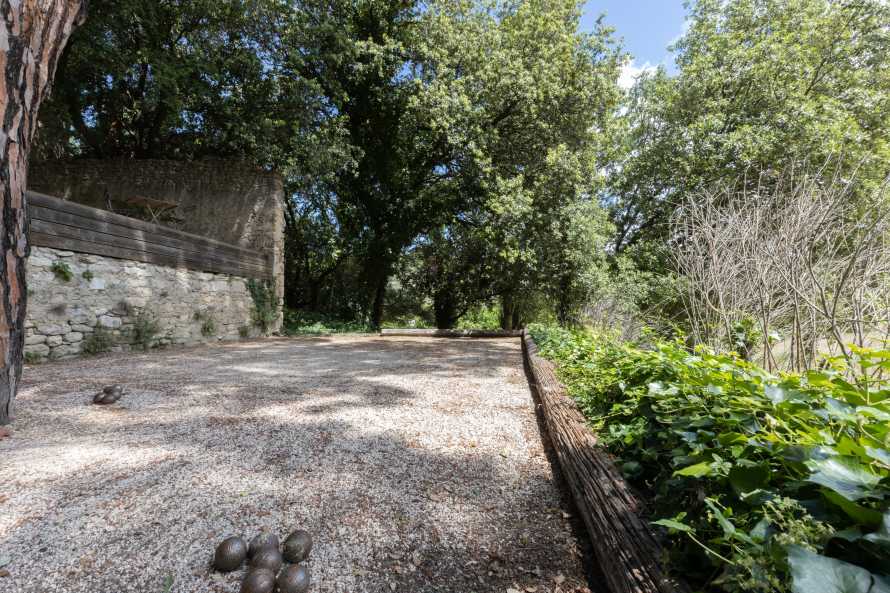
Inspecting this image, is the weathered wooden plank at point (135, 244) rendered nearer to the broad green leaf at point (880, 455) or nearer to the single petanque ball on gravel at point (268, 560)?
the single petanque ball on gravel at point (268, 560)

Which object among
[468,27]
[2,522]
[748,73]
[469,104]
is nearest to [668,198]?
[748,73]

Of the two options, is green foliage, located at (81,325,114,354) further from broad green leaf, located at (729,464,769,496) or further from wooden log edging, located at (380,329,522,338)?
broad green leaf, located at (729,464,769,496)

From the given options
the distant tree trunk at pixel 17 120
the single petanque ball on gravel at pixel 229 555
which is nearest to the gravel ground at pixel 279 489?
the single petanque ball on gravel at pixel 229 555

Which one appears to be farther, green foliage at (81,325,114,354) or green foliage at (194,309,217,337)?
green foliage at (194,309,217,337)

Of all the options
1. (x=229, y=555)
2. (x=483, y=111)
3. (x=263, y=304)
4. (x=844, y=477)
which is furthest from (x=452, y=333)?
(x=844, y=477)

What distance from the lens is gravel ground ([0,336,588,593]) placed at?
135cm

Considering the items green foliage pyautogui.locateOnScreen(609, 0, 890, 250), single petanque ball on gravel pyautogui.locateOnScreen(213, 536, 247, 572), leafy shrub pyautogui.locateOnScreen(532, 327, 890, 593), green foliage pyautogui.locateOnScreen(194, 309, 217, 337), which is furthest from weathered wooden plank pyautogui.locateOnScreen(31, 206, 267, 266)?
green foliage pyautogui.locateOnScreen(609, 0, 890, 250)

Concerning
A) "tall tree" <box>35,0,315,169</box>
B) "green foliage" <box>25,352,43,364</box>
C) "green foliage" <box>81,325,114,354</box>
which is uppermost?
"tall tree" <box>35,0,315,169</box>

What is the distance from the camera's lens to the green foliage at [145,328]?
18.4 feet

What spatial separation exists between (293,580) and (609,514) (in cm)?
117

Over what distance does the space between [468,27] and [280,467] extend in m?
11.0

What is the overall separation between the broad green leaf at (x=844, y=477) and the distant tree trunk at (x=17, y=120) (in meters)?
3.73

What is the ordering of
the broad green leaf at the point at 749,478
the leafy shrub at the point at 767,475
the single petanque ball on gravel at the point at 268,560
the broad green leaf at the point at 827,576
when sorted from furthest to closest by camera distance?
the single petanque ball on gravel at the point at 268,560
the broad green leaf at the point at 749,478
the leafy shrub at the point at 767,475
the broad green leaf at the point at 827,576

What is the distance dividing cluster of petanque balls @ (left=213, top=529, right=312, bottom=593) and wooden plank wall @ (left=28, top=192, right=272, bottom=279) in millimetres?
5402
